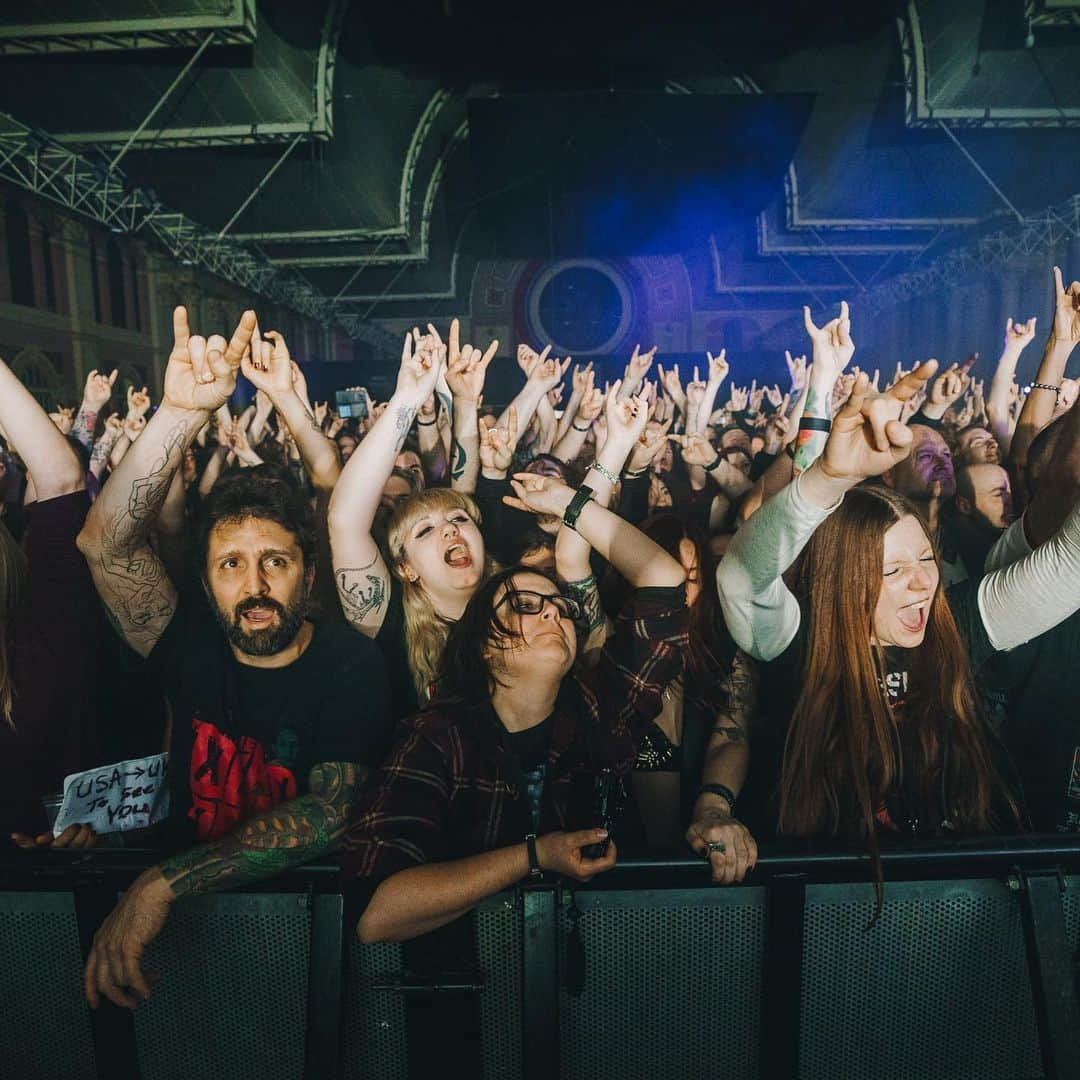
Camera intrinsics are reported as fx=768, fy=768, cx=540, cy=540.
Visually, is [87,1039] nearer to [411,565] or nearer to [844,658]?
[411,565]

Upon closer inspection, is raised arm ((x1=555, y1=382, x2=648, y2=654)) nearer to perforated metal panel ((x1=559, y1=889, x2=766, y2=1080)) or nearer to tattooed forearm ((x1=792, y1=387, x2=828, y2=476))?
tattooed forearm ((x1=792, y1=387, x2=828, y2=476))

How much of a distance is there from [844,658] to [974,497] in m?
2.17

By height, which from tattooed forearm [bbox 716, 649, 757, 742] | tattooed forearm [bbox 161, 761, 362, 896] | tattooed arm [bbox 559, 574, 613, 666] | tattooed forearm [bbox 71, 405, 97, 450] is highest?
tattooed forearm [bbox 71, 405, 97, 450]

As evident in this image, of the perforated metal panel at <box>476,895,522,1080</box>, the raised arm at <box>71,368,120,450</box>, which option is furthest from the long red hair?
the raised arm at <box>71,368,120,450</box>

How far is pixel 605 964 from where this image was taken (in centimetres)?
147

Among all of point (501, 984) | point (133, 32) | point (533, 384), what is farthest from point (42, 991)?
point (133, 32)

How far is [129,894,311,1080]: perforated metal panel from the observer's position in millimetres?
1488

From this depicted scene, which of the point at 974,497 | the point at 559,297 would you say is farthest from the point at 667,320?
the point at 974,497

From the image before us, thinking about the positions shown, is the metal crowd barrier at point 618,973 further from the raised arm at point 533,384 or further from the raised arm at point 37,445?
the raised arm at point 533,384

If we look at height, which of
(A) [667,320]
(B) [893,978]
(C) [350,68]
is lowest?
(B) [893,978]

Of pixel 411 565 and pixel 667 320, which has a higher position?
pixel 667 320

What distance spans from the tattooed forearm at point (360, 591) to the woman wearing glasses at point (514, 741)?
555 mm

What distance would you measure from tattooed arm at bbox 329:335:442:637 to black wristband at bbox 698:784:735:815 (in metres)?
1.11

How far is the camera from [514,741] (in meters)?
1.77
